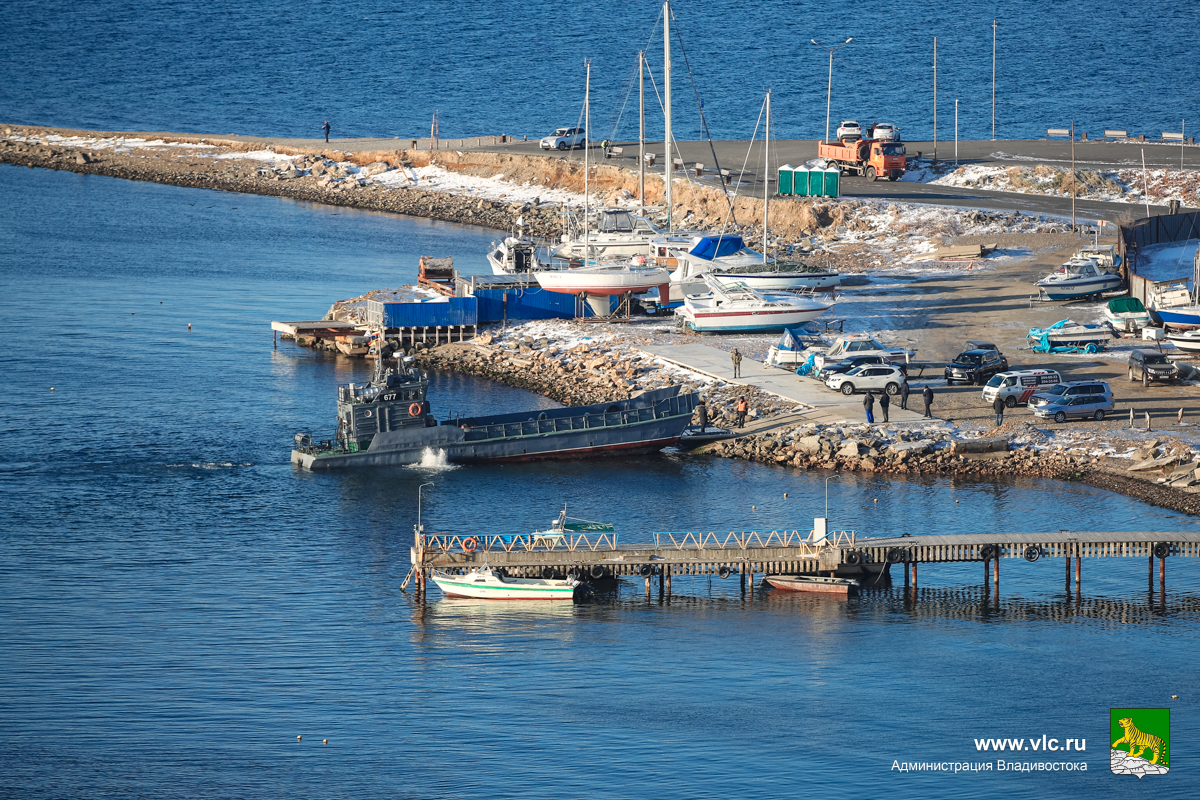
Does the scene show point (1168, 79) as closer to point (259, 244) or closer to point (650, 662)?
point (259, 244)

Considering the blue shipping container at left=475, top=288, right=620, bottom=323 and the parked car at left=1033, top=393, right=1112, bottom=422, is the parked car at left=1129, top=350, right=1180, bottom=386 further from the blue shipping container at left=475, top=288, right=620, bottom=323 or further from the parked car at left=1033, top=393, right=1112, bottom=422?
the blue shipping container at left=475, top=288, right=620, bottom=323

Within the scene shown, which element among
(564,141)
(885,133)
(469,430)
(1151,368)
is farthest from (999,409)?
(564,141)

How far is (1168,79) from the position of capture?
610 ft

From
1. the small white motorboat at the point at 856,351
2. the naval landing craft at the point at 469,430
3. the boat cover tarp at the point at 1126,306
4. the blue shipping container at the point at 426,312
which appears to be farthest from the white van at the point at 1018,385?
the blue shipping container at the point at 426,312

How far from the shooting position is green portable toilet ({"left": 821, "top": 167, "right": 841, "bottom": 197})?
315 ft

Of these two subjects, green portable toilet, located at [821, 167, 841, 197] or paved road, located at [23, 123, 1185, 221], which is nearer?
paved road, located at [23, 123, 1185, 221]

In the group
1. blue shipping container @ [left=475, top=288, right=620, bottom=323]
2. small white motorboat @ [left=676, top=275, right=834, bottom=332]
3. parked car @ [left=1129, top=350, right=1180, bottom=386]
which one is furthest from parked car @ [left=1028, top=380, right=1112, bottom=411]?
blue shipping container @ [left=475, top=288, right=620, bottom=323]

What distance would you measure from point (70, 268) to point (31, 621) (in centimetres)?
6111

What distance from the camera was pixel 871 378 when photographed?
63.7 metres

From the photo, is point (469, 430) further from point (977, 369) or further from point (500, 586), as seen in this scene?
point (977, 369)

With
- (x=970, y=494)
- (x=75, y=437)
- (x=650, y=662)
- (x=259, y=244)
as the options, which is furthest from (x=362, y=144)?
(x=650, y=662)

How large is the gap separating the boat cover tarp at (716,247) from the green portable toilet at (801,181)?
16.9 meters

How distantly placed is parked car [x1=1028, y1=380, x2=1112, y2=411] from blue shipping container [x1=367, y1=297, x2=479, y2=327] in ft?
105

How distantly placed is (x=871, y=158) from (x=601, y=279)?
33.2m
